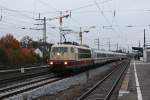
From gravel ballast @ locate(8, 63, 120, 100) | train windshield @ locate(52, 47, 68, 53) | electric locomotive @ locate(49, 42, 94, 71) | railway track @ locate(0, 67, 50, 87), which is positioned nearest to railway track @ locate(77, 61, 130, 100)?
gravel ballast @ locate(8, 63, 120, 100)

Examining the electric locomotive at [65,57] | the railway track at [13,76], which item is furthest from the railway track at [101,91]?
the railway track at [13,76]

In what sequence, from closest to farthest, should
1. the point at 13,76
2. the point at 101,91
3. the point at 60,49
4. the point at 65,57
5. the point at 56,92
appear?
the point at 56,92, the point at 101,91, the point at 13,76, the point at 65,57, the point at 60,49

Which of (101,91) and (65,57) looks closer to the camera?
(101,91)

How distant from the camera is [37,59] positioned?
75.1 m

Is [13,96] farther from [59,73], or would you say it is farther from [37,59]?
[37,59]

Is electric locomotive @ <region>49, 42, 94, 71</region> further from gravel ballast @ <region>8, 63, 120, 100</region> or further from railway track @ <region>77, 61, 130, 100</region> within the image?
gravel ballast @ <region>8, 63, 120, 100</region>

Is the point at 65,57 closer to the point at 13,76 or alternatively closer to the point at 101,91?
the point at 13,76

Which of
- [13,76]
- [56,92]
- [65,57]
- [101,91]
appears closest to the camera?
[56,92]

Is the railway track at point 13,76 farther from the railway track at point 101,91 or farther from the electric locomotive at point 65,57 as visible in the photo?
the railway track at point 101,91

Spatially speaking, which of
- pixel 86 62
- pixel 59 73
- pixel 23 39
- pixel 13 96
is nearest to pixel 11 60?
pixel 86 62

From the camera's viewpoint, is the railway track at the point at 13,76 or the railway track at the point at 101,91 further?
the railway track at the point at 13,76

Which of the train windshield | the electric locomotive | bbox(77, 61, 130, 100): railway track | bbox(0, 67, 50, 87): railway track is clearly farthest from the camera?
the train windshield

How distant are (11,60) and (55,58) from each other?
114ft

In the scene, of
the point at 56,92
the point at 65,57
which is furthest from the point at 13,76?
the point at 56,92
